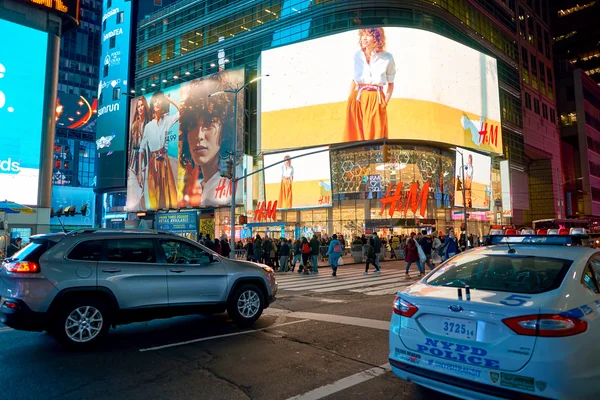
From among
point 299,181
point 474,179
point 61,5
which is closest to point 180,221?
point 299,181

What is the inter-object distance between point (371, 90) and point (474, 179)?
53.9ft

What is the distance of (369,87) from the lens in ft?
131

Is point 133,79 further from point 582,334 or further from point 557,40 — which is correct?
point 557,40

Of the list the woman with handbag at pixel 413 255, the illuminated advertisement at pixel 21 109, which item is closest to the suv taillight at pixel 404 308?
the woman with handbag at pixel 413 255

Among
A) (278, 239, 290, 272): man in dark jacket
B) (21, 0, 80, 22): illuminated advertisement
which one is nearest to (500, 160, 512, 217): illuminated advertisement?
(278, 239, 290, 272): man in dark jacket

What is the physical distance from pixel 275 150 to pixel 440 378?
41704 millimetres

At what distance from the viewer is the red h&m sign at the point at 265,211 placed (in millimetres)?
44719

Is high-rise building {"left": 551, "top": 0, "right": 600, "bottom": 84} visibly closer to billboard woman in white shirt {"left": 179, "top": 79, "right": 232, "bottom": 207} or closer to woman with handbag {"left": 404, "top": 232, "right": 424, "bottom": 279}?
billboard woman in white shirt {"left": 179, "top": 79, "right": 232, "bottom": 207}

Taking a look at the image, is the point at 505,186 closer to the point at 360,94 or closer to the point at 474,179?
the point at 474,179

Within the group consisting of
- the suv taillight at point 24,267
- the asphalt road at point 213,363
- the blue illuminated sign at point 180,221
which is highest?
the blue illuminated sign at point 180,221

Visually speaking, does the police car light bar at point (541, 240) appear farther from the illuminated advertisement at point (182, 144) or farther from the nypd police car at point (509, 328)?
the illuminated advertisement at point (182, 144)

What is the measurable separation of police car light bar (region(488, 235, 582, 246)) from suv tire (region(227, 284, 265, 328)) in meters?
4.27

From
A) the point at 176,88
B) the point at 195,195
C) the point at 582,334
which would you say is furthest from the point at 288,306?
the point at 176,88

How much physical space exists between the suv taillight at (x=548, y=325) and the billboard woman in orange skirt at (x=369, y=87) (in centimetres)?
3710
